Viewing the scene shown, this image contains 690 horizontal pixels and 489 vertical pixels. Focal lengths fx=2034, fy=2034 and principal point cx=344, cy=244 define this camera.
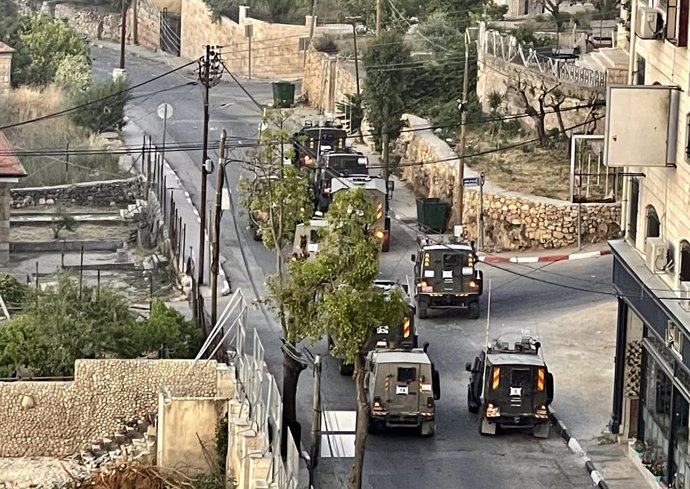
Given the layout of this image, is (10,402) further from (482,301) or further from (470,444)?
(482,301)

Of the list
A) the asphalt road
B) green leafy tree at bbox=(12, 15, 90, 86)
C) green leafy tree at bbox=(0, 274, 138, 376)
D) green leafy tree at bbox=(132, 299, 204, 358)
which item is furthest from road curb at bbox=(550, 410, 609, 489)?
green leafy tree at bbox=(12, 15, 90, 86)

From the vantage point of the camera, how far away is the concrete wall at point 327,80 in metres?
74.3

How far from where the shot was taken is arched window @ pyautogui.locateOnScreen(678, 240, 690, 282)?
115 ft

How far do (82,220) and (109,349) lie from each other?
20.4m

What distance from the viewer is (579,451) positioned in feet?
124

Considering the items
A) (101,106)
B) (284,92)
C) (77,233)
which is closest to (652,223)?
(77,233)

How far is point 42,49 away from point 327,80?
12202mm

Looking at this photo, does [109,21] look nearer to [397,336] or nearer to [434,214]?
[434,214]

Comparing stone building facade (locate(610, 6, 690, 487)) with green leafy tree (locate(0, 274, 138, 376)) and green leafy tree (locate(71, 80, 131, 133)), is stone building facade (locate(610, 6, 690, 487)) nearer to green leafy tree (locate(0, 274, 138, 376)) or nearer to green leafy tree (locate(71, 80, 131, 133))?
green leafy tree (locate(0, 274, 138, 376))

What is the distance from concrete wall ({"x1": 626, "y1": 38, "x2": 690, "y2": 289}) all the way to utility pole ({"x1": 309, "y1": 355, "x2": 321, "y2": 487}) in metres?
6.41

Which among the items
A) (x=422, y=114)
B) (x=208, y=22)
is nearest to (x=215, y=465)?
(x=422, y=114)

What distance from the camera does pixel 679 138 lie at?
35.2 m

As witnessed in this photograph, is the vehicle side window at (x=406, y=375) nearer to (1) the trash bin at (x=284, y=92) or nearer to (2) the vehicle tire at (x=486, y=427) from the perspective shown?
(2) the vehicle tire at (x=486, y=427)

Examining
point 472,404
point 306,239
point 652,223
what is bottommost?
point 472,404
